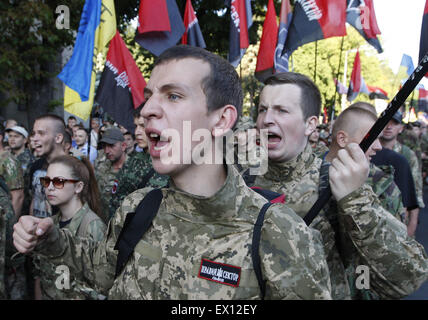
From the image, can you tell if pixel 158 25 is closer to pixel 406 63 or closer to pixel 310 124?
pixel 310 124

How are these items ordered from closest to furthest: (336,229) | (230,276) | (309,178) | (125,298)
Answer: (230,276) → (125,298) → (336,229) → (309,178)

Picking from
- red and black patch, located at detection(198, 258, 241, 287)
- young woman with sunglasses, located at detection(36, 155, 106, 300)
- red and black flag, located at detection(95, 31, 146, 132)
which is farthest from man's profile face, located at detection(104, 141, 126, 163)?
red and black patch, located at detection(198, 258, 241, 287)

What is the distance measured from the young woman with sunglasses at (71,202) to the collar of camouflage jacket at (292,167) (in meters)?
1.59

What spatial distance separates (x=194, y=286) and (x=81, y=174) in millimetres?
A: 2566

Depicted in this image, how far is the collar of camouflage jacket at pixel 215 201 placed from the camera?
5.60 feet

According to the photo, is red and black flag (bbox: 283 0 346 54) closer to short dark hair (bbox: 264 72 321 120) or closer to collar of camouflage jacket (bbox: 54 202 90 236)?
short dark hair (bbox: 264 72 321 120)

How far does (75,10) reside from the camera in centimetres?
1209

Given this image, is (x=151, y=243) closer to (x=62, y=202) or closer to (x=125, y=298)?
(x=125, y=298)

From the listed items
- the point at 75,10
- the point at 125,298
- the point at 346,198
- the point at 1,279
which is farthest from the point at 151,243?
the point at 75,10

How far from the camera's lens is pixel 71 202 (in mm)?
3793

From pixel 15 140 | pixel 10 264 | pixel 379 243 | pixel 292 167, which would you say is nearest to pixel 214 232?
pixel 379 243

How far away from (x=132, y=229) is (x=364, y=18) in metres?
6.56

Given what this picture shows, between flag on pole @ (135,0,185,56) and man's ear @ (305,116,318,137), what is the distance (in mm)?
3880

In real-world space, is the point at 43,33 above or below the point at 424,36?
above
